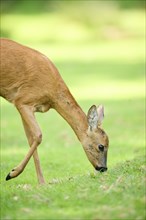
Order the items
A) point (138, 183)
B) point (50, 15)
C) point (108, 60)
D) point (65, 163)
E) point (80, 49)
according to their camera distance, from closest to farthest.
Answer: point (138, 183), point (65, 163), point (108, 60), point (80, 49), point (50, 15)

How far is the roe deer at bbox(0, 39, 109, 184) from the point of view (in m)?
11.4

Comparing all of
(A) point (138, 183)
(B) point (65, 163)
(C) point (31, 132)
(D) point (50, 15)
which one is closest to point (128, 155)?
(B) point (65, 163)

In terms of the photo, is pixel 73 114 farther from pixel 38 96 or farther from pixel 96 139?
pixel 38 96

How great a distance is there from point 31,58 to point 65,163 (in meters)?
3.46

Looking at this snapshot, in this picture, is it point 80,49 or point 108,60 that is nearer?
point 108,60

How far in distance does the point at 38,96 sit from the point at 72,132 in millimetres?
7672

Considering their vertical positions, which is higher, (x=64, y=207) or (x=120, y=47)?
(x=64, y=207)


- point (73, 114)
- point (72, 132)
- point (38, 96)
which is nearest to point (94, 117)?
point (73, 114)

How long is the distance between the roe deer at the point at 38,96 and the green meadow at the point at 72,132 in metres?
0.49

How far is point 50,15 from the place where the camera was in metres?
46.4

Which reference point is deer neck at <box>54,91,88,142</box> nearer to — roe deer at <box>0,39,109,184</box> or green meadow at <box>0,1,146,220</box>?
roe deer at <box>0,39,109,184</box>

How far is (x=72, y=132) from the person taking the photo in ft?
62.8

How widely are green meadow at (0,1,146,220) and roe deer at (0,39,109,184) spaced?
0.49 m

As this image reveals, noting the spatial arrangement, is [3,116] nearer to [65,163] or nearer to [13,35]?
[65,163]
